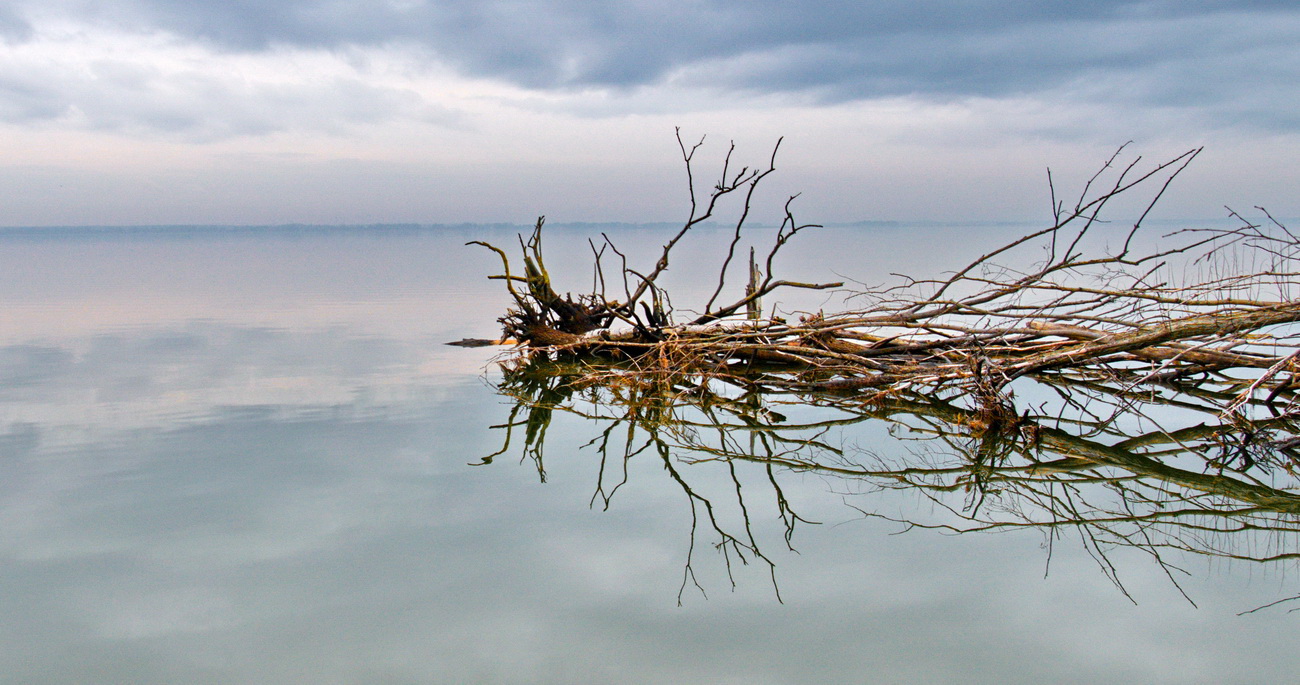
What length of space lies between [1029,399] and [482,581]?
17.6ft

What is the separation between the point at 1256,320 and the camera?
6.10 metres

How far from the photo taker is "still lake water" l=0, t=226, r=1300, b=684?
3039 millimetres

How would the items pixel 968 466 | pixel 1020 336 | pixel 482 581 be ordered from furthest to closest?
pixel 1020 336
pixel 968 466
pixel 482 581

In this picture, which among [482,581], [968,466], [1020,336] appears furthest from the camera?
[1020,336]

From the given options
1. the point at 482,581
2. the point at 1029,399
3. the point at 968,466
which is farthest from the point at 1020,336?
the point at 482,581

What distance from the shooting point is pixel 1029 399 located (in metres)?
7.57

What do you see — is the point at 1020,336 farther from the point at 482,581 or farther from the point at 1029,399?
the point at 482,581

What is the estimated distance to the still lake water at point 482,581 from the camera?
304cm

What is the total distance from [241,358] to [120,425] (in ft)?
11.9

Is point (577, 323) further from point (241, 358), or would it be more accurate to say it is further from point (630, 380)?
point (241, 358)

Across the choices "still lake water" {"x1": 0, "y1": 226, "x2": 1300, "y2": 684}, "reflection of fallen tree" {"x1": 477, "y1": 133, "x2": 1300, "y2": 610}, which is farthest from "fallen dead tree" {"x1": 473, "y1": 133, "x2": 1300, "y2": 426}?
"still lake water" {"x1": 0, "y1": 226, "x2": 1300, "y2": 684}

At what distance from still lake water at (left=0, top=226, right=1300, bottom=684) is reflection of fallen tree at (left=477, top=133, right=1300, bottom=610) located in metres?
0.27

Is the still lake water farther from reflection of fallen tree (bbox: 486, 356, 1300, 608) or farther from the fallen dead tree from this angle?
the fallen dead tree

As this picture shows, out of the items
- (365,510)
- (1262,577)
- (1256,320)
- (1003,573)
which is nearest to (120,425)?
(365,510)
